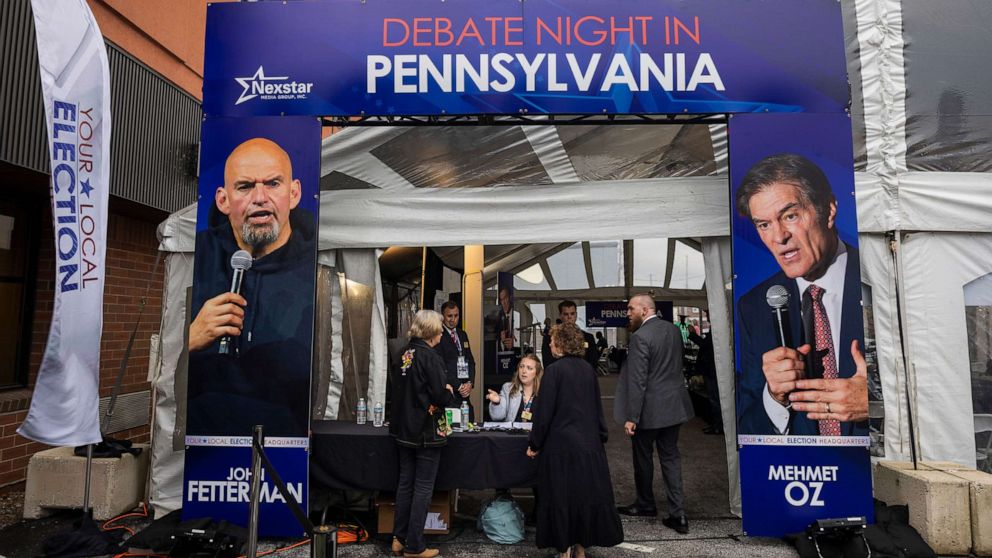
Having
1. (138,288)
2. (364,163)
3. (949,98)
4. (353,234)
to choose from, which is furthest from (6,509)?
(949,98)

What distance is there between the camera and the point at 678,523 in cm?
438

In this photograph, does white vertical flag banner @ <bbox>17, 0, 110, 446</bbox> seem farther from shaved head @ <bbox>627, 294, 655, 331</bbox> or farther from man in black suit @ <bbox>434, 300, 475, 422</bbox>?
shaved head @ <bbox>627, 294, 655, 331</bbox>

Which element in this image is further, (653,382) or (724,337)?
(724,337)

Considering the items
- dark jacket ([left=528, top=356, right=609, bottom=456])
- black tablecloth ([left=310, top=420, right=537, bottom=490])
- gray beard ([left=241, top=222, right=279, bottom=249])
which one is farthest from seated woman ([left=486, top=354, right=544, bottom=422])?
gray beard ([left=241, top=222, right=279, bottom=249])

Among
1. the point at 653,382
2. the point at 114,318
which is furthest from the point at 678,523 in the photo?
the point at 114,318

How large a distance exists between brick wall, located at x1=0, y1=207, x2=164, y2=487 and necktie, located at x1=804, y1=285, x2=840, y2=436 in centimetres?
601

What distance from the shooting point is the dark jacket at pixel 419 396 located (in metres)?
3.78

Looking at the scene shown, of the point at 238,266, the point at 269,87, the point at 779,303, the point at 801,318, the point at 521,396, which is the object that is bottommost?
the point at 521,396

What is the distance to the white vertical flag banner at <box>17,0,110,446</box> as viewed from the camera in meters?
3.32

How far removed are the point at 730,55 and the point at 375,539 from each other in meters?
4.45

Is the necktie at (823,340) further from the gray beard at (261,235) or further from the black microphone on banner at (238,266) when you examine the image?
the black microphone on banner at (238,266)

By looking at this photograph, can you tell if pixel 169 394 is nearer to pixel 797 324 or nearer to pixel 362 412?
pixel 362 412

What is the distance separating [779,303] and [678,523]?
5.89 feet

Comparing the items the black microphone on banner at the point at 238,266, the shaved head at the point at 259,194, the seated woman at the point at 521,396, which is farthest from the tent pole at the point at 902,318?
the black microphone on banner at the point at 238,266
